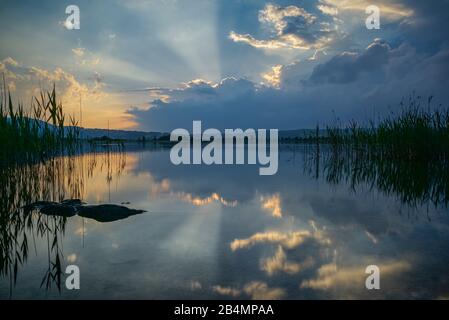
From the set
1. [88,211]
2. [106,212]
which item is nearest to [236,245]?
[106,212]

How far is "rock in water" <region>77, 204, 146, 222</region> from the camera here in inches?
178

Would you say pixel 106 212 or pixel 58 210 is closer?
pixel 106 212

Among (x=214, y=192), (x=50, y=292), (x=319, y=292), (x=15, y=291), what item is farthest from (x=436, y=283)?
(x=214, y=192)

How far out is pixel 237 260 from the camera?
2943 mm

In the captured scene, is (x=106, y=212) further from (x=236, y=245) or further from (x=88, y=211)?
(x=236, y=245)

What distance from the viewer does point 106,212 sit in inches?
183

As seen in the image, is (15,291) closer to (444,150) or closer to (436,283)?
(436,283)

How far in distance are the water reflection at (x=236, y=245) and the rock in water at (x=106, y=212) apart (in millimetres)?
150

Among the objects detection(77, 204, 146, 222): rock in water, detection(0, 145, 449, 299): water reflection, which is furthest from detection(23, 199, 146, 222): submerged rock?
detection(0, 145, 449, 299): water reflection

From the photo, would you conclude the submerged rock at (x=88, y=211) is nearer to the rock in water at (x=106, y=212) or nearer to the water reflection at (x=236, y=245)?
the rock in water at (x=106, y=212)

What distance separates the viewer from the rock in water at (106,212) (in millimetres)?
4523

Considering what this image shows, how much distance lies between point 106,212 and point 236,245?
223 cm

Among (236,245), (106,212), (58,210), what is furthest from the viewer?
(58,210)

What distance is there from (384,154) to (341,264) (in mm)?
11430
